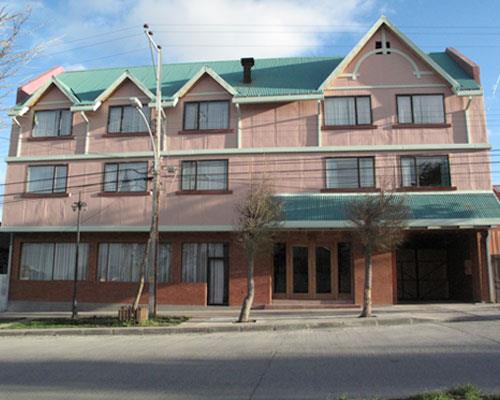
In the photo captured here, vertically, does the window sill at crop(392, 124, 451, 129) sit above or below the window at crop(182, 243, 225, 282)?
above

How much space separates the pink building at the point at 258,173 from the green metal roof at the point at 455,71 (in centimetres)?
9

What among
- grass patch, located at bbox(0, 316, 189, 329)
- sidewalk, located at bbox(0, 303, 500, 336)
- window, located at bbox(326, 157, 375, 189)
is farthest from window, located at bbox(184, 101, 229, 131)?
grass patch, located at bbox(0, 316, 189, 329)

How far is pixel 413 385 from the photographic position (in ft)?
23.4

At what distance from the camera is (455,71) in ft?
75.9

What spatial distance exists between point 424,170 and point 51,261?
17.7 metres

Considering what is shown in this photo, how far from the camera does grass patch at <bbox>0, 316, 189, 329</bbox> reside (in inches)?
647

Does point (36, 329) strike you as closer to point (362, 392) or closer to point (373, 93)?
point (362, 392)

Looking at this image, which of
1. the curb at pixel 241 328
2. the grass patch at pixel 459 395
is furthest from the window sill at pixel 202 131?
the grass patch at pixel 459 395

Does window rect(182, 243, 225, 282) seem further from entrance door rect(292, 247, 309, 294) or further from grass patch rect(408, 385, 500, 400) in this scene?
grass patch rect(408, 385, 500, 400)

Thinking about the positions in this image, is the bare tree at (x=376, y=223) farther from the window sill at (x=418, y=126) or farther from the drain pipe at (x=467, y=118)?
the drain pipe at (x=467, y=118)

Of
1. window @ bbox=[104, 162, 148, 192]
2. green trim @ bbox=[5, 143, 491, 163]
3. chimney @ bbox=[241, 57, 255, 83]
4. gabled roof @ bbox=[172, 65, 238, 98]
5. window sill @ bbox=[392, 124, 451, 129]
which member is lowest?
window @ bbox=[104, 162, 148, 192]

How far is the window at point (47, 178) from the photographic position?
77.4 ft

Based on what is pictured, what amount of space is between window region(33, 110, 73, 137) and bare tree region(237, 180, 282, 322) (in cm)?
1217

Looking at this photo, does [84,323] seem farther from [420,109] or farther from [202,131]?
[420,109]
